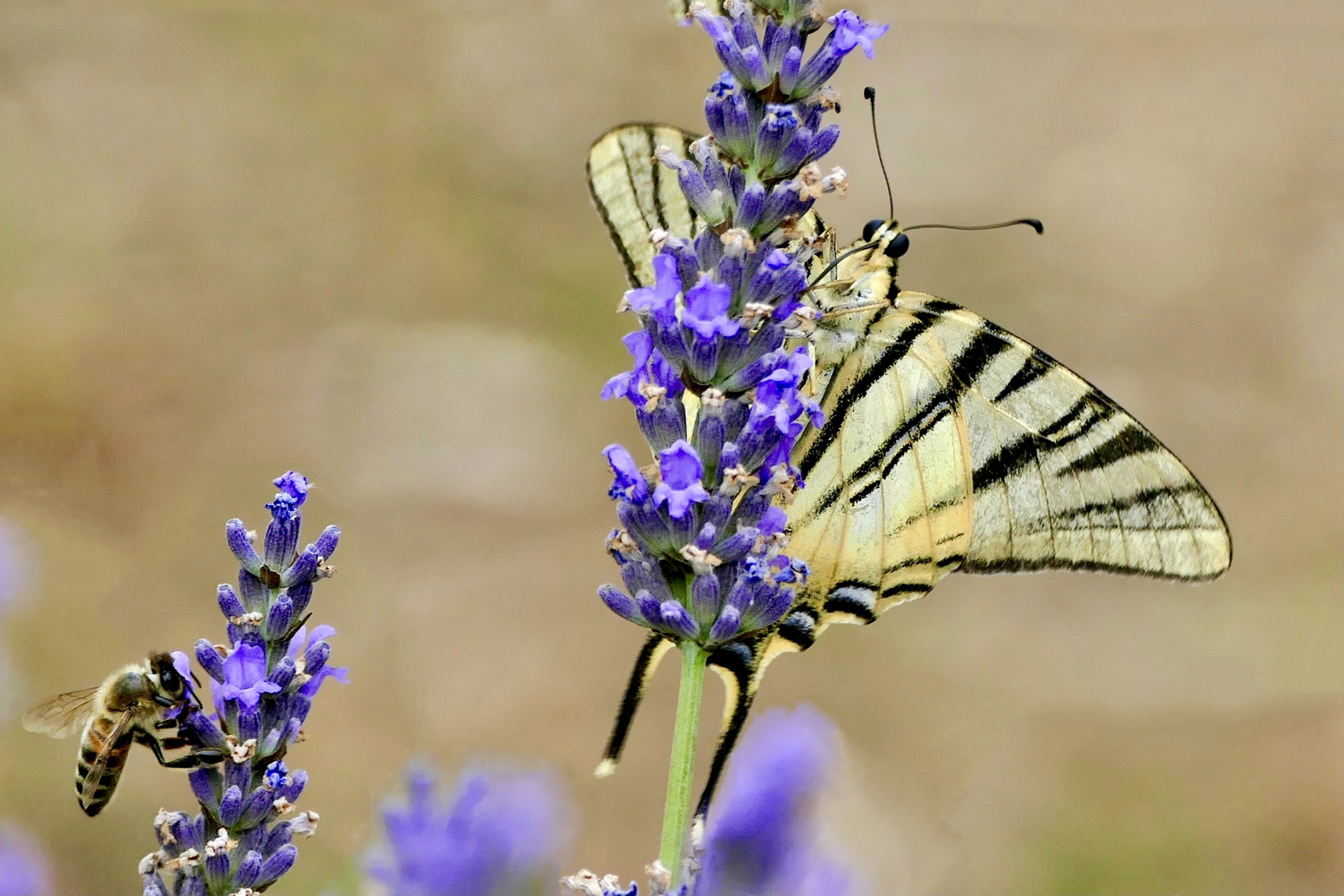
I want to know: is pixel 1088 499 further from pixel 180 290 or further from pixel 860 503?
pixel 180 290

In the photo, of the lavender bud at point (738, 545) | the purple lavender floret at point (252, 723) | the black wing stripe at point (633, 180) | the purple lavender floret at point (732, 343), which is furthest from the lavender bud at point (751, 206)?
the black wing stripe at point (633, 180)

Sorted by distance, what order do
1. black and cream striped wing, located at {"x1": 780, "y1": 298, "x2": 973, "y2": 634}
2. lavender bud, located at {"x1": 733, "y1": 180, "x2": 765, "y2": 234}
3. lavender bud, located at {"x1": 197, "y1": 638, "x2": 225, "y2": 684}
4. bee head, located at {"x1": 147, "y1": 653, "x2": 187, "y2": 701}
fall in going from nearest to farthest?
lavender bud, located at {"x1": 197, "y1": 638, "x2": 225, "y2": 684}, lavender bud, located at {"x1": 733, "y1": 180, "x2": 765, "y2": 234}, bee head, located at {"x1": 147, "y1": 653, "x2": 187, "y2": 701}, black and cream striped wing, located at {"x1": 780, "y1": 298, "x2": 973, "y2": 634}

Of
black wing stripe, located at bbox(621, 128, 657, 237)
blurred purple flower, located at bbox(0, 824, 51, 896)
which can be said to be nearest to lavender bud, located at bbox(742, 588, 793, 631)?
black wing stripe, located at bbox(621, 128, 657, 237)

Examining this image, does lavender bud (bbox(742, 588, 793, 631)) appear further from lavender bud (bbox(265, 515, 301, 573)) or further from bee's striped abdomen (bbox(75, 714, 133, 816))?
bee's striped abdomen (bbox(75, 714, 133, 816))

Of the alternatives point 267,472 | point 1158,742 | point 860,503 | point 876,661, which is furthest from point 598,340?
point 860,503

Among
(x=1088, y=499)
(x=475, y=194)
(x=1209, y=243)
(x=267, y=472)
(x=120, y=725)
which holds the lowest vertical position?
(x=120, y=725)

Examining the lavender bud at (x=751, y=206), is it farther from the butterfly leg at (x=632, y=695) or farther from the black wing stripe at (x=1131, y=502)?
the black wing stripe at (x=1131, y=502)

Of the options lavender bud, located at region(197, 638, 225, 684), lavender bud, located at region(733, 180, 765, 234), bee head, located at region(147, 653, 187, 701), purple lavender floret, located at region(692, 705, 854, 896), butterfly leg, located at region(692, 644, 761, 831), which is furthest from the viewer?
butterfly leg, located at region(692, 644, 761, 831)

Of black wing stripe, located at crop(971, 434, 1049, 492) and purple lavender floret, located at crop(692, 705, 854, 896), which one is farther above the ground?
black wing stripe, located at crop(971, 434, 1049, 492)
